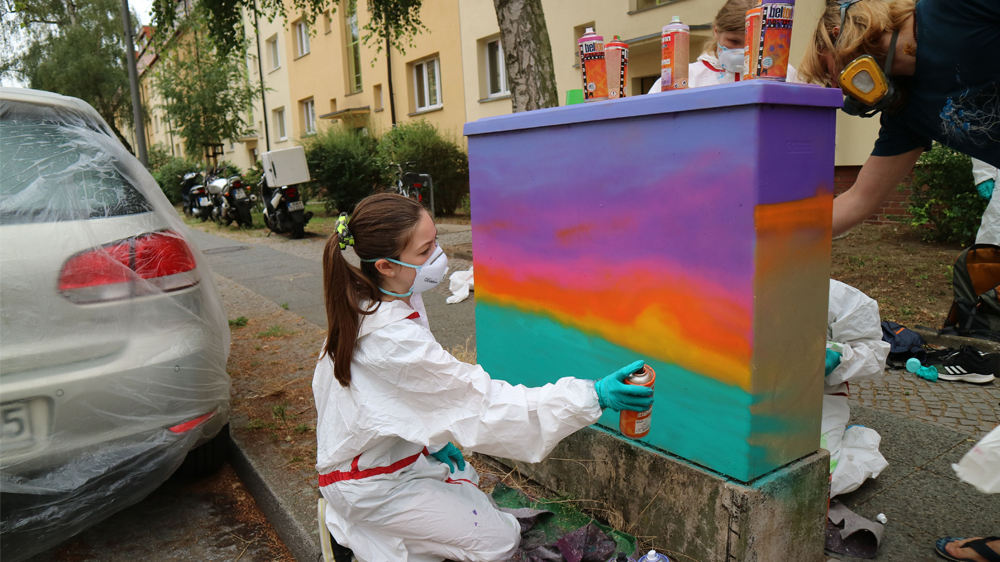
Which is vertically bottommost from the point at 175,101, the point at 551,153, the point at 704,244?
the point at 704,244

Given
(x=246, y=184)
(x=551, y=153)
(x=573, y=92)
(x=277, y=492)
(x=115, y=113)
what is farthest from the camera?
(x=115, y=113)

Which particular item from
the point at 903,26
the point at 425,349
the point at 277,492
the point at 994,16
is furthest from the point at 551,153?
the point at 277,492

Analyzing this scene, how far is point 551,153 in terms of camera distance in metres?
2.36

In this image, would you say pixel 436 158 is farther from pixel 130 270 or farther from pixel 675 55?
pixel 675 55

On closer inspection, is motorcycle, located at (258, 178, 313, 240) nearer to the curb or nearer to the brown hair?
the curb

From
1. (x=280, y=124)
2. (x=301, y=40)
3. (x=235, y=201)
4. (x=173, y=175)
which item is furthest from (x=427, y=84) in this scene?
(x=173, y=175)

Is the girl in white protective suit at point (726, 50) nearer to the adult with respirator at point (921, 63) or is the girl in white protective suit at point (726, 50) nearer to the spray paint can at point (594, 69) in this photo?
the adult with respirator at point (921, 63)

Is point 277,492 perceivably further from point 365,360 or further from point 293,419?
point 365,360

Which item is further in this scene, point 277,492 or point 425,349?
point 277,492

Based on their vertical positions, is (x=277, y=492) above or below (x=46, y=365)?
below

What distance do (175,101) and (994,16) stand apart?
2296cm

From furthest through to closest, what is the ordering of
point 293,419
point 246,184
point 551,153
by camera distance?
point 246,184 → point 293,419 → point 551,153

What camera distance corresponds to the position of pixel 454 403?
1.92 metres

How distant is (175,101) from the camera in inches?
840
